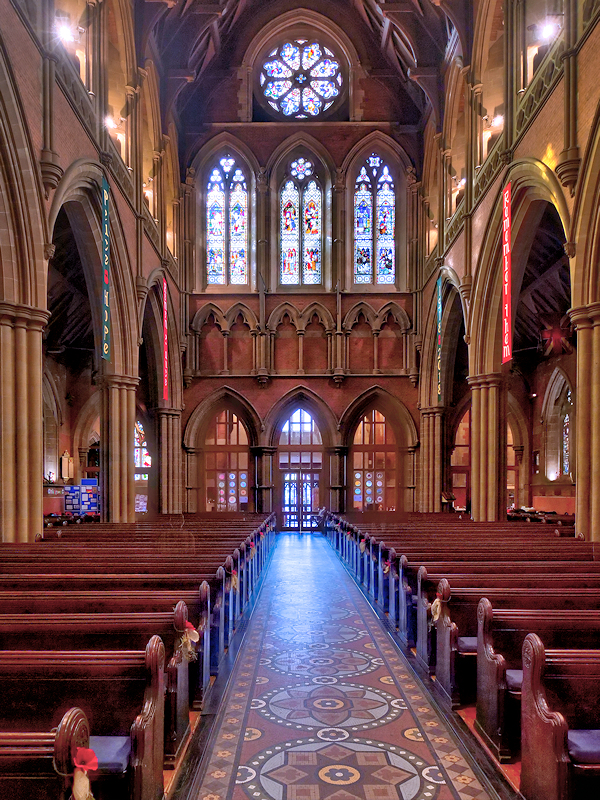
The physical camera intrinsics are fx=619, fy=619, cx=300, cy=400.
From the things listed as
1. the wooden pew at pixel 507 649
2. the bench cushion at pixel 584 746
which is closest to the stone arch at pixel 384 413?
the wooden pew at pixel 507 649

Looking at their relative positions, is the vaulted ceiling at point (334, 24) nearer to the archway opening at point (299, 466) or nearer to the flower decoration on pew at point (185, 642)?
the archway opening at point (299, 466)

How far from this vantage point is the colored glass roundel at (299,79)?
2128 centimetres

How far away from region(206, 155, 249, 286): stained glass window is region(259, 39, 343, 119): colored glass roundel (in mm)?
2842

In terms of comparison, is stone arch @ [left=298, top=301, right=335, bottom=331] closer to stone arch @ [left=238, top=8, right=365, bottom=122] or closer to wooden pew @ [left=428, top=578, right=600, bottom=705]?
stone arch @ [left=238, top=8, right=365, bottom=122]

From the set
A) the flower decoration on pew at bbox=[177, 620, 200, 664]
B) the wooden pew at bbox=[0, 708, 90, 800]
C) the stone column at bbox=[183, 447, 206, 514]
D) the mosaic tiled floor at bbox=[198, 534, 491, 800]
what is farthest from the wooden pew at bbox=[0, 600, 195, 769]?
the stone column at bbox=[183, 447, 206, 514]

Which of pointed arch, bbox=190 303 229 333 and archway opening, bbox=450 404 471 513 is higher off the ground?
pointed arch, bbox=190 303 229 333

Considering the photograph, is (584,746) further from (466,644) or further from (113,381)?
(113,381)

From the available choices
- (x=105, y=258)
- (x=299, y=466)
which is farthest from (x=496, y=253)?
(x=299, y=466)

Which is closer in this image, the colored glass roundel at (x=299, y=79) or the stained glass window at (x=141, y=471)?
the colored glass roundel at (x=299, y=79)

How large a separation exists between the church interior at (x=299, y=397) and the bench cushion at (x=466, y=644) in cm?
4

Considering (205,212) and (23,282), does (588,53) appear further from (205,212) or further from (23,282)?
(205,212)

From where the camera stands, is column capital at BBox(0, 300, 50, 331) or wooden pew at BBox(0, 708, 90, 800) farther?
column capital at BBox(0, 300, 50, 331)

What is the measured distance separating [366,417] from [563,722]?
18363 mm

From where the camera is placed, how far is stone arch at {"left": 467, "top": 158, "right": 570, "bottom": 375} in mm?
10125
